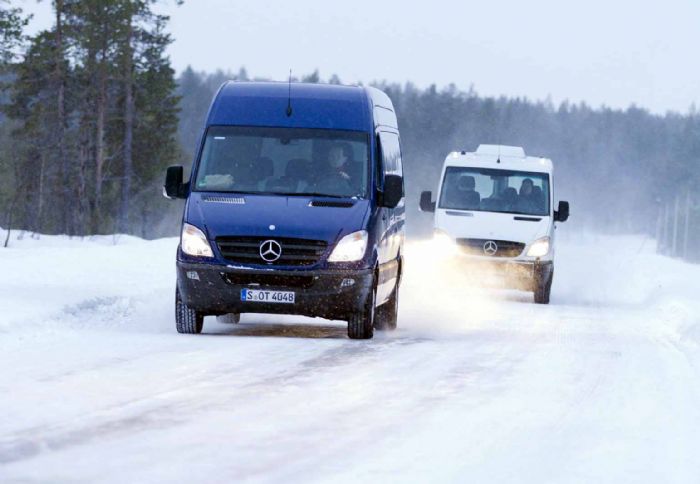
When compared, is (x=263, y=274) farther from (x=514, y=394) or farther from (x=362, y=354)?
(x=514, y=394)

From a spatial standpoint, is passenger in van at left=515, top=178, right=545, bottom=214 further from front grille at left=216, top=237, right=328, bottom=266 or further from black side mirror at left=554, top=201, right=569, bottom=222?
front grille at left=216, top=237, right=328, bottom=266

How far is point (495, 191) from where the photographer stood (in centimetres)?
2536

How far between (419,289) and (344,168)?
32.8ft

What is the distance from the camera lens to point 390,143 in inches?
665

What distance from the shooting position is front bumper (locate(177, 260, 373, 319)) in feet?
45.9

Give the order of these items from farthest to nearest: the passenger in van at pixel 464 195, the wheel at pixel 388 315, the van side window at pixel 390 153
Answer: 1. the passenger in van at pixel 464 195
2. the wheel at pixel 388 315
3. the van side window at pixel 390 153

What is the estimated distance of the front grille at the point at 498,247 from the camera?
80.5 feet

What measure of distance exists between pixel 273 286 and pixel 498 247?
1109 cm

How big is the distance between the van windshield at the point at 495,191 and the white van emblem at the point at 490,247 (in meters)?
0.70

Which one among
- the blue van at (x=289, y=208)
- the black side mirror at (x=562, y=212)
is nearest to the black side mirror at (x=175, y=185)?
the blue van at (x=289, y=208)

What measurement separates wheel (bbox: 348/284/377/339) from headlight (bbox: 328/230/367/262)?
49cm

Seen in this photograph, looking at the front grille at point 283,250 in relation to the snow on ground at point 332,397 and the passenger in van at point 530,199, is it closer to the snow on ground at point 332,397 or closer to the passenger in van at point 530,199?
the snow on ground at point 332,397

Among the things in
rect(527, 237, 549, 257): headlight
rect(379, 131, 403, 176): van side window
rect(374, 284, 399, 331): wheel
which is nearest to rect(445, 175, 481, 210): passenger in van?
rect(527, 237, 549, 257): headlight

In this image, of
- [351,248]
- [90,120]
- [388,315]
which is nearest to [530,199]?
[388,315]
